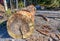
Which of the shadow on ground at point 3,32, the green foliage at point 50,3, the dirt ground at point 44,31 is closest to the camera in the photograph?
the dirt ground at point 44,31

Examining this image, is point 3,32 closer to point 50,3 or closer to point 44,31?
point 44,31

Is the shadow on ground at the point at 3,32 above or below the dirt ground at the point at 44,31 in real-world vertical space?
below

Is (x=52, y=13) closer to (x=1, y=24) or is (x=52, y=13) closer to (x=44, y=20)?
(x=44, y=20)

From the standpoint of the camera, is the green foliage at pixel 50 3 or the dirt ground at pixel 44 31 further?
the green foliage at pixel 50 3

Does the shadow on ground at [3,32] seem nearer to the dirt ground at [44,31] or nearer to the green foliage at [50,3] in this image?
the dirt ground at [44,31]

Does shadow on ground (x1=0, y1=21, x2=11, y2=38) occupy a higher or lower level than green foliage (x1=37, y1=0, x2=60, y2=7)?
lower

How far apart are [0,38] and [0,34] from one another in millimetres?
518

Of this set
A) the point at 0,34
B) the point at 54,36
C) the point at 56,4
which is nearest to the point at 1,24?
the point at 0,34

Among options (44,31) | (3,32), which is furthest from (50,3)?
(3,32)

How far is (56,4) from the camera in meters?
11.8

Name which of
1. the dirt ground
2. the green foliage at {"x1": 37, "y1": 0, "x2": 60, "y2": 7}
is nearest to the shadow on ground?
the dirt ground

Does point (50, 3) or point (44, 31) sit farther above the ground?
point (50, 3)

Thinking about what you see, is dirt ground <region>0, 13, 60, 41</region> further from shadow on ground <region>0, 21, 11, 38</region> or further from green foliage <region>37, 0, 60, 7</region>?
green foliage <region>37, 0, 60, 7</region>

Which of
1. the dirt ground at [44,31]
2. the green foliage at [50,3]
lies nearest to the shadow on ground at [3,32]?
the dirt ground at [44,31]
